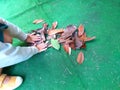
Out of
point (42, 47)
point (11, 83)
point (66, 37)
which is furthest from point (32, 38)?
point (11, 83)

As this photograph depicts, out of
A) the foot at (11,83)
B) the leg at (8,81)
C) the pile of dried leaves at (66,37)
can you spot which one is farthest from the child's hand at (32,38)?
the foot at (11,83)

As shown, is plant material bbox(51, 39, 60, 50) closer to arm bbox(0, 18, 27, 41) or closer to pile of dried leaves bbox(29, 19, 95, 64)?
pile of dried leaves bbox(29, 19, 95, 64)

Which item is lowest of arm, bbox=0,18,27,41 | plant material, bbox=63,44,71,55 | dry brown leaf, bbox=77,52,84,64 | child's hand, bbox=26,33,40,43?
dry brown leaf, bbox=77,52,84,64

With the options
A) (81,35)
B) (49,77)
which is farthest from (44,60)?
(81,35)

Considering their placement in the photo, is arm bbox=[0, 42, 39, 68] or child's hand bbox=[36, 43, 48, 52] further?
child's hand bbox=[36, 43, 48, 52]

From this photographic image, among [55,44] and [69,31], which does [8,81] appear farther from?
[69,31]

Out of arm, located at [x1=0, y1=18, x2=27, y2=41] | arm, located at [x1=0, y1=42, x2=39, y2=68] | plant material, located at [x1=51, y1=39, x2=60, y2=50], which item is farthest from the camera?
plant material, located at [x1=51, y1=39, x2=60, y2=50]

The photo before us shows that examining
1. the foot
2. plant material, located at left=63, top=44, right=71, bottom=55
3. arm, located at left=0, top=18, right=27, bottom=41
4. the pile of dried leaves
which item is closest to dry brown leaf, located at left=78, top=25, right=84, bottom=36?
the pile of dried leaves
